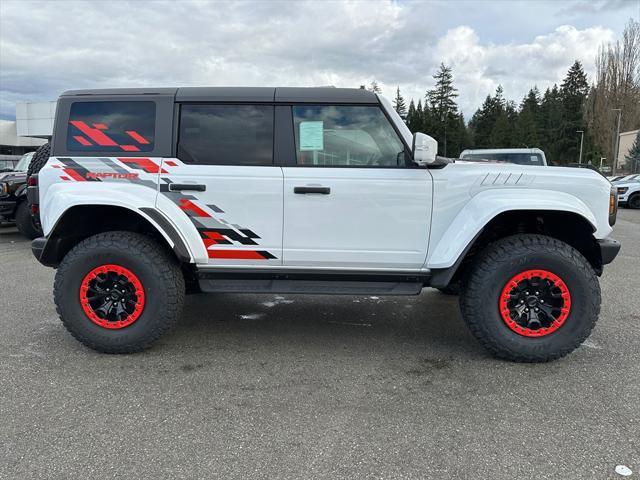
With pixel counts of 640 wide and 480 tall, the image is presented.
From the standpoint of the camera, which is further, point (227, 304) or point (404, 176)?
point (227, 304)

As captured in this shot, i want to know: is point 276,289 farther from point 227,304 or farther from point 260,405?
point 227,304

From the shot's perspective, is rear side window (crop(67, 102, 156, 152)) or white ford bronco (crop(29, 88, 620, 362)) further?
rear side window (crop(67, 102, 156, 152))

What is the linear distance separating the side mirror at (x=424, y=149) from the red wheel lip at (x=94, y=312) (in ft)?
7.41

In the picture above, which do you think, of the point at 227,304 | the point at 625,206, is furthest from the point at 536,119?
the point at 227,304

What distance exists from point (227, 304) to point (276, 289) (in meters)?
1.59

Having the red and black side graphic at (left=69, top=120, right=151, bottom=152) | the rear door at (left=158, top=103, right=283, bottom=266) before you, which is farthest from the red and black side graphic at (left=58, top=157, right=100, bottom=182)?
the rear door at (left=158, top=103, right=283, bottom=266)

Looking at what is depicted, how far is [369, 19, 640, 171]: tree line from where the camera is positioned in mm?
50219

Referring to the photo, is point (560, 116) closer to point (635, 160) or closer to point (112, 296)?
point (635, 160)

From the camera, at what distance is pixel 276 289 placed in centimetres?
364

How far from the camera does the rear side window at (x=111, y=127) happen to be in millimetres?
3596

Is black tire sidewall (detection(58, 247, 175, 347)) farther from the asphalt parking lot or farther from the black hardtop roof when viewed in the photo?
the black hardtop roof

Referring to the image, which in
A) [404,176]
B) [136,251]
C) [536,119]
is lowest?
[136,251]

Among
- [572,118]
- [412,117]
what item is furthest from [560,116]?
[412,117]

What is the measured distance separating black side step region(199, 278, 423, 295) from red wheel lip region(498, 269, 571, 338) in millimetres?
618
